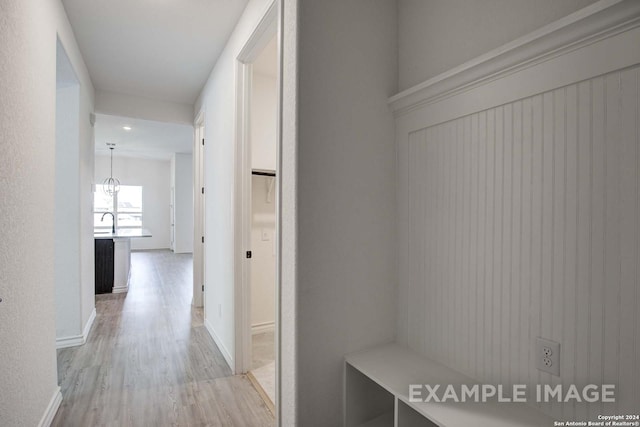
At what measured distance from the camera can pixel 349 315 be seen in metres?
1.69

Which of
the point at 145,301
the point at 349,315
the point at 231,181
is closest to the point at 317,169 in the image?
the point at 349,315

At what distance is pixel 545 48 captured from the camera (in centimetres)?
115

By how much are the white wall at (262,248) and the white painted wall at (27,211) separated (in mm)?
1605

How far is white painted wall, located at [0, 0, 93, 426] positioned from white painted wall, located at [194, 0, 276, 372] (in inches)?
44.3

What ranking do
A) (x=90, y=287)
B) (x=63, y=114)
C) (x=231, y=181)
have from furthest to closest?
(x=90, y=287)
(x=63, y=114)
(x=231, y=181)

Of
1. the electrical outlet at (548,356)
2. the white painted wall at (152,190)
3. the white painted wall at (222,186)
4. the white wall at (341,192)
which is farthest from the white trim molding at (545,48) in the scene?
the white painted wall at (152,190)

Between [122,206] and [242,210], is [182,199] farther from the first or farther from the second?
[242,210]

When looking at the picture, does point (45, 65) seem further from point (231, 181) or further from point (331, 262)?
point (331, 262)

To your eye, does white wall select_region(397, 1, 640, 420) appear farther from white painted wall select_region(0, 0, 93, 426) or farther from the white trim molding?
white painted wall select_region(0, 0, 93, 426)

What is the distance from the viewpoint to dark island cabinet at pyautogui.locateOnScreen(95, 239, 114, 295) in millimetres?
4910

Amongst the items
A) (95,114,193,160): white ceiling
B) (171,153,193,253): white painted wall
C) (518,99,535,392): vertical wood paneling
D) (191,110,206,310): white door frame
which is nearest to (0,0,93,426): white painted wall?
(518,99,535,392): vertical wood paneling

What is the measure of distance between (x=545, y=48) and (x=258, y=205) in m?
2.64

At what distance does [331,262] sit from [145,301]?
12.7 feet

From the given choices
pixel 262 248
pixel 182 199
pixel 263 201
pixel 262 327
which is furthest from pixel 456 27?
pixel 182 199
